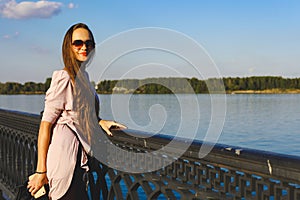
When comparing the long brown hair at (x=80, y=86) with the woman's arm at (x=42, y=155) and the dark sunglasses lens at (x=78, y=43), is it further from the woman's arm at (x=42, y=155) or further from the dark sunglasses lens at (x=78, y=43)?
the woman's arm at (x=42, y=155)

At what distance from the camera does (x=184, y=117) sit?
8.73 ft

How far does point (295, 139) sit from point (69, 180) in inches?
1021

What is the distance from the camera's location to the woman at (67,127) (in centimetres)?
230

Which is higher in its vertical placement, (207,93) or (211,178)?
(207,93)

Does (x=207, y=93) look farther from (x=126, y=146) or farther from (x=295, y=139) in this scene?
(x=295, y=139)

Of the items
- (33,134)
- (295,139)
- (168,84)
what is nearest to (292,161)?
(168,84)

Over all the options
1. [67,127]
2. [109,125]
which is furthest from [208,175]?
[109,125]

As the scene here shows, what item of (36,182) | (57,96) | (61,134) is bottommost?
(36,182)

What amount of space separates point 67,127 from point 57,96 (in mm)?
182

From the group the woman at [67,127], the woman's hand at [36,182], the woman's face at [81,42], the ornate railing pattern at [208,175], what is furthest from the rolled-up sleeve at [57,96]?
the ornate railing pattern at [208,175]

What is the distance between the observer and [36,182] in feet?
7.68

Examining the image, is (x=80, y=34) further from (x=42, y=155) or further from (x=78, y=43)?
(x=42, y=155)

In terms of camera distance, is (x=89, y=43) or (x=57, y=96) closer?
(x=57, y=96)

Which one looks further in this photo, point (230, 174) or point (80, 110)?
point (80, 110)
